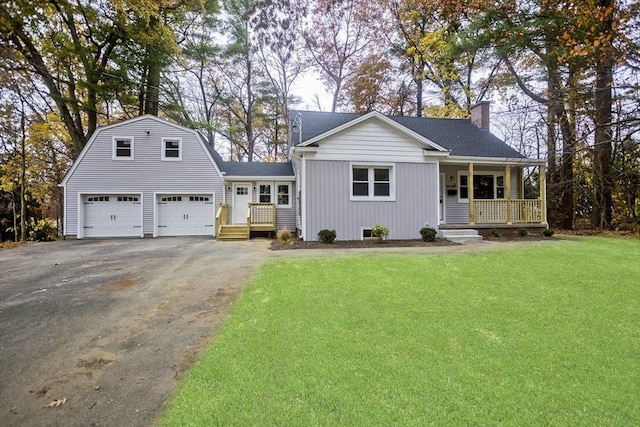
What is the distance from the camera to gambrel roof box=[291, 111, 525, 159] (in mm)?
13102

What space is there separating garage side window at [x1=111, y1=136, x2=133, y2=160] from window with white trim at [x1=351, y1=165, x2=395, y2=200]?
35.4 ft

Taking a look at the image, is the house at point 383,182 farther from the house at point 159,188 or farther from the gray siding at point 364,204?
the house at point 159,188

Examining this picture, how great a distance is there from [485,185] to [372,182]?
6.13 m

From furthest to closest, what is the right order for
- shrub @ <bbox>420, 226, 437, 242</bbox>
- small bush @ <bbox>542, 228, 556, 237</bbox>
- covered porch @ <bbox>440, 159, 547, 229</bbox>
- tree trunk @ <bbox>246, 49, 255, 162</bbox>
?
tree trunk @ <bbox>246, 49, 255, 162</bbox>, covered porch @ <bbox>440, 159, 547, 229</bbox>, small bush @ <bbox>542, 228, 556, 237</bbox>, shrub @ <bbox>420, 226, 437, 242</bbox>

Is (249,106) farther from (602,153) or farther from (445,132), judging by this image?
(602,153)

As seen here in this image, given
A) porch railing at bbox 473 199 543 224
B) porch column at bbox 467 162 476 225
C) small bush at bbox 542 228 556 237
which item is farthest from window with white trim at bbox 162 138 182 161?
small bush at bbox 542 228 556 237

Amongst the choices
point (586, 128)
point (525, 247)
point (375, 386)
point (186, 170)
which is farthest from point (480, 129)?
point (375, 386)

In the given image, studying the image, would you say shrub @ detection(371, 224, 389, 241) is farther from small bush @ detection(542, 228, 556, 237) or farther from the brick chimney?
the brick chimney

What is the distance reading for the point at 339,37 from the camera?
21859 mm

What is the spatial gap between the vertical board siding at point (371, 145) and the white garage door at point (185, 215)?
701 cm

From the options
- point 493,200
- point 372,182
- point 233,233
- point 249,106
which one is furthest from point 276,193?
point 249,106

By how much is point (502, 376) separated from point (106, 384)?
3338mm

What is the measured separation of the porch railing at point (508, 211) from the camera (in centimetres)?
1266

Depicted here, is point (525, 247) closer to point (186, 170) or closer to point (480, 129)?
point (480, 129)
